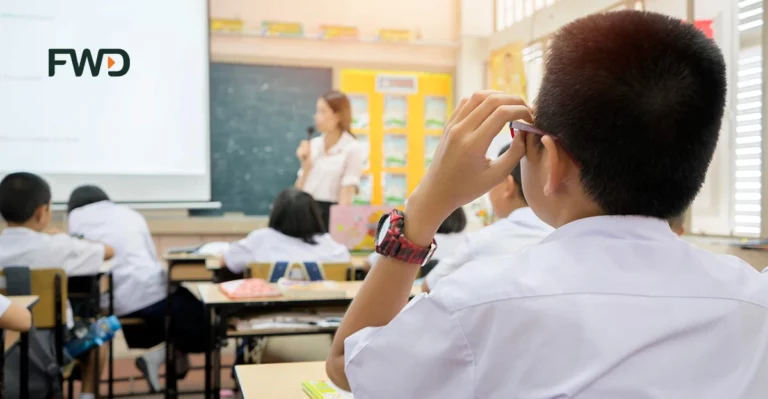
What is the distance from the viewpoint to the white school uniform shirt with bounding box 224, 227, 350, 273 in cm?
303

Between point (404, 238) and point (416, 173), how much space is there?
535 centimetres

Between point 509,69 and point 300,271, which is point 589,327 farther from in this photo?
point 509,69

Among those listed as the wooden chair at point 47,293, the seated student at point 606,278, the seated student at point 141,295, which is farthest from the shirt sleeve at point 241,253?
the seated student at point 606,278

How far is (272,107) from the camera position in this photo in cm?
566

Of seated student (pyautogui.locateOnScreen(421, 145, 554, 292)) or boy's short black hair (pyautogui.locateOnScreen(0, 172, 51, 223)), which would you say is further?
boy's short black hair (pyautogui.locateOnScreen(0, 172, 51, 223))

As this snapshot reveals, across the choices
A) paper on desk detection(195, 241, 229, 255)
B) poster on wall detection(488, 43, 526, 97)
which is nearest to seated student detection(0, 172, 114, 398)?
paper on desk detection(195, 241, 229, 255)

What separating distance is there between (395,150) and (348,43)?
1035 mm

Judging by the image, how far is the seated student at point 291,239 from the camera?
119 inches

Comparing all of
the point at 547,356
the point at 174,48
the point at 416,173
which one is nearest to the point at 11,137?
the point at 174,48

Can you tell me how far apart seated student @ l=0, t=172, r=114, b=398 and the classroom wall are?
113 inches

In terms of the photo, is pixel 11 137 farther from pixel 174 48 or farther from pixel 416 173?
pixel 416 173

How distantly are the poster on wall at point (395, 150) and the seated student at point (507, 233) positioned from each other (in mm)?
3991

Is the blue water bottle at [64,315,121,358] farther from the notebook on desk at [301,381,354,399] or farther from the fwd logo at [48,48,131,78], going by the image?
the notebook on desk at [301,381,354,399]

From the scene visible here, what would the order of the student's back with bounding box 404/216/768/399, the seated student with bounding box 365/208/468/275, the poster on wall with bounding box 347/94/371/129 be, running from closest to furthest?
the student's back with bounding box 404/216/768/399
the seated student with bounding box 365/208/468/275
the poster on wall with bounding box 347/94/371/129
